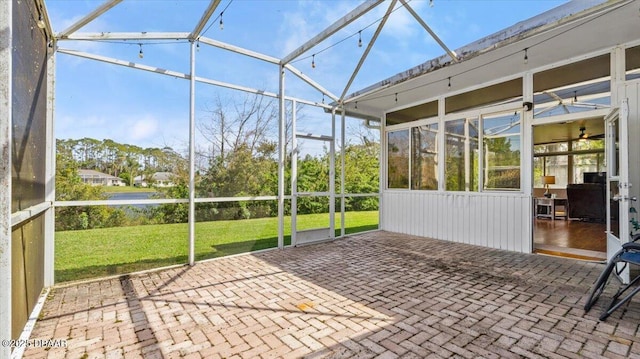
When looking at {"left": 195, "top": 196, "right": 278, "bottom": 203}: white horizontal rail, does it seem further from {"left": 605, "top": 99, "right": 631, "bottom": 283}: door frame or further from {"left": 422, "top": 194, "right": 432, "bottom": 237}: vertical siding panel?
{"left": 605, "top": 99, "right": 631, "bottom": 283}: door frame

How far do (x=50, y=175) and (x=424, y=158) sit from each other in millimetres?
6534

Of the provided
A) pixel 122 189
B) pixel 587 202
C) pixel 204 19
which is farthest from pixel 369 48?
pixel 587 202

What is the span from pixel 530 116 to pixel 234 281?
5438 millimetres

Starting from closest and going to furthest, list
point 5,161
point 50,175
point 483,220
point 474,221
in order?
point 5,161, point 50,175, point 483,220, point 474,221

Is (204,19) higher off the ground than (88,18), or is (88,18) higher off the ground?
(204,19)

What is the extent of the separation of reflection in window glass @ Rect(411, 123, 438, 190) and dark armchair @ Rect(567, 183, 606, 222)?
4.91 meters

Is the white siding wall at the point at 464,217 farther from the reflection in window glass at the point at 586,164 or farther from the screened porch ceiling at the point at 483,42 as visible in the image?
the reflection in window glass at the point at 586,164

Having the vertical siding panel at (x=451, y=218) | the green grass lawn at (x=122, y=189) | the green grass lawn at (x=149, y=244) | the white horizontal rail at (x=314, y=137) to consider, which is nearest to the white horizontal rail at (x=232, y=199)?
the green grass lawn at (x=149, y=244)

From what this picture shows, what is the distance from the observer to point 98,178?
13.0 ft

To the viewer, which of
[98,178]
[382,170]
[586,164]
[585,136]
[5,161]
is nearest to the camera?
[5,161]

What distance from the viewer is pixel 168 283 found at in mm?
3734

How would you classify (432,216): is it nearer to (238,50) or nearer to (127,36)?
(238,50)

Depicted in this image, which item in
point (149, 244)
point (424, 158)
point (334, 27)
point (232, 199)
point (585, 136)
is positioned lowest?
point (149, 244)

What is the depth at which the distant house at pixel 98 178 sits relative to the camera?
3.87 metres
